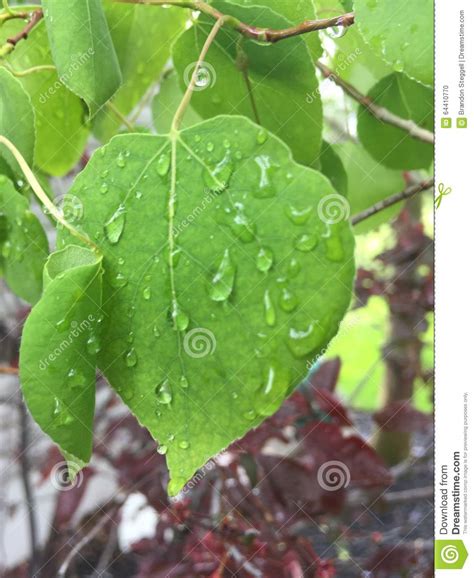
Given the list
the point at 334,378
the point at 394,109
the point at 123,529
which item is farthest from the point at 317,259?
the point at 123,529

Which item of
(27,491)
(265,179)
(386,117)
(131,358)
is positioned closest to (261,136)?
(265,179)

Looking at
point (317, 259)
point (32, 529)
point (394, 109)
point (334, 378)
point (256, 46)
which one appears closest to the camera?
point (317, 259)

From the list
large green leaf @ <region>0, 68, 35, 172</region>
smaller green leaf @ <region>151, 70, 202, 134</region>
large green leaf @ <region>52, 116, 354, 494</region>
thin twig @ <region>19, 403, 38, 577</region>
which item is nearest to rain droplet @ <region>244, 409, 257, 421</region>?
large green leaf @ <region>52, 116, 354, 494</region>

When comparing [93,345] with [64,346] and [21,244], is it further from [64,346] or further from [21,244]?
[21,244]

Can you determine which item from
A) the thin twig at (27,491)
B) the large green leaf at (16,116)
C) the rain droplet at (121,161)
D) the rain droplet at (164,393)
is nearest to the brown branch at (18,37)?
the large green leaf at (16,116)

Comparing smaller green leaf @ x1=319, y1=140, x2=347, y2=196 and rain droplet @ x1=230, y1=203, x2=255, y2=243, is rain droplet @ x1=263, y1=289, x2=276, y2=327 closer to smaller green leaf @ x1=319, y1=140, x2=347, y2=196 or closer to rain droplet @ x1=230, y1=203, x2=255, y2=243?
rain droplet @ x1=230, y1=203, x2=255, y2=243

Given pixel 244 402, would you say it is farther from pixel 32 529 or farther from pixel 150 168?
pixel 32 529
